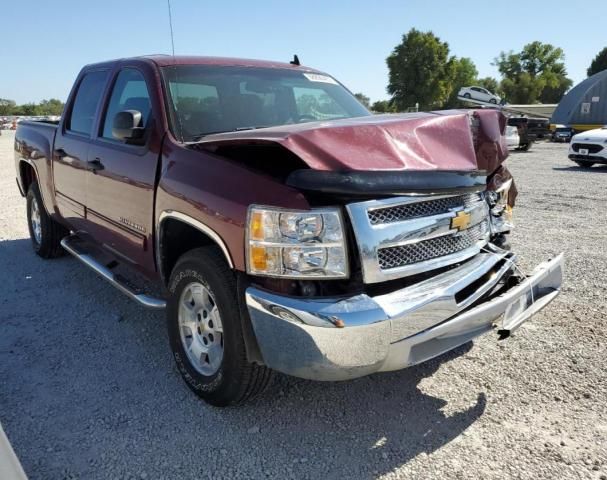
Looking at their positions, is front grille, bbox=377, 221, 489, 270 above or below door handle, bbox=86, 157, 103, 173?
below

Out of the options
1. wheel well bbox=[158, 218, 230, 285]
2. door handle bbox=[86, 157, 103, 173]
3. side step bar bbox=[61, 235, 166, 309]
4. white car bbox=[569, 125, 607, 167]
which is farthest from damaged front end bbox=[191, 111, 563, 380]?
white car bbox=[569, 125, 607, 167]

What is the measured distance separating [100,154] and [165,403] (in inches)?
78.0

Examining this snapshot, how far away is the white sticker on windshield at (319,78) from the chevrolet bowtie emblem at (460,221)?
6.81 feet

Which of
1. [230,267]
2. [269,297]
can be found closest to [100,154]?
[230,267]

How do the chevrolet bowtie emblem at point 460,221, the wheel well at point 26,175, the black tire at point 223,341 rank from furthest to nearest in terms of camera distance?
the wheel well at point 26,175
the chevrolet bowtie emblem at point 460,221
the black tire at point 223,341

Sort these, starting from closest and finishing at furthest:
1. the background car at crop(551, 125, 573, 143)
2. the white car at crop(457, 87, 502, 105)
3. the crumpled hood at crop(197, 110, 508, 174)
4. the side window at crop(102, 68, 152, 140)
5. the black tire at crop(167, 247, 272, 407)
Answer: the crumpled hood at crop(197, 110, 508, 174) → the black tire at crop(167, 247, 272, 407) → the side window at crop(102, 68, 152, 140) → the white car at crop(457, 87, 502, 105) → the background car at crop(551, 125, 573, 143)

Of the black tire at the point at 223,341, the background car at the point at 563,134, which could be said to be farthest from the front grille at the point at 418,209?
the background car at the point at 563,134

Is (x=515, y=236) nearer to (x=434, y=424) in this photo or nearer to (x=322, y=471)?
(x=434, y=424)

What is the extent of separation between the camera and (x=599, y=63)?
83.2 metres

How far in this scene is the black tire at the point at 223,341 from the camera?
2553 mm

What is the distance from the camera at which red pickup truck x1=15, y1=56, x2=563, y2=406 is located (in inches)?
90.4

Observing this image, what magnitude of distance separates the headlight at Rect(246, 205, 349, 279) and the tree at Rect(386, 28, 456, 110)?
2462 inches

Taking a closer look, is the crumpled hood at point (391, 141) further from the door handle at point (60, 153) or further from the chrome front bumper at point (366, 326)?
the door handle at point (60, 153)

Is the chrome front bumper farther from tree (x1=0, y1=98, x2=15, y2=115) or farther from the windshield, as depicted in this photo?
tree (x1=0, y1=98, x2=15, y2=115)
